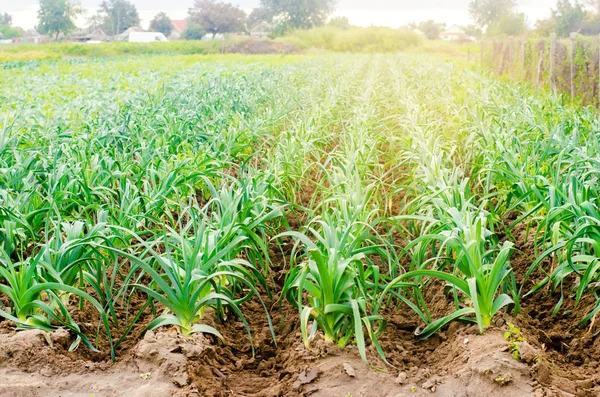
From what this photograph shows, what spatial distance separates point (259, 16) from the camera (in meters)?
79.1

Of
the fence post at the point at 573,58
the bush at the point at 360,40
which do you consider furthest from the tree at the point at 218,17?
the fence post at the point at 573,58

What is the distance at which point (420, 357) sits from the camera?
2.83m

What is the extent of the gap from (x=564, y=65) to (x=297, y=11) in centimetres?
6754

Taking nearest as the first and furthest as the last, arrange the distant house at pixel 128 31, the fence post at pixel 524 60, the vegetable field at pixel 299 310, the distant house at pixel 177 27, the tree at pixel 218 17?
the vegetable field at pixel 299 310, the fence post at pixel 524 60, the tree at pixel 218 17, the distant house at pixel 128 31, the distant house at pixel 177 27

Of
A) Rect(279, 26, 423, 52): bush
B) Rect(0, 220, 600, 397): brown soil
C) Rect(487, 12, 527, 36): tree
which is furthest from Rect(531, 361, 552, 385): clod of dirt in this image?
Rect(487, 12, 527, 36): tree

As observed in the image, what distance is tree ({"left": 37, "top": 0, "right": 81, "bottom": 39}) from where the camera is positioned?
3049 inches

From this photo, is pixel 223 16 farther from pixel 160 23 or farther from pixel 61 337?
pixel 61 337

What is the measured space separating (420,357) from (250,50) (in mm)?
48037

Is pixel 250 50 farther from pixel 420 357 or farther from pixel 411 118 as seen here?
pixel 420 357

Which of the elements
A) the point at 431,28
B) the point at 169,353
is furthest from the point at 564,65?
the point at 431,28

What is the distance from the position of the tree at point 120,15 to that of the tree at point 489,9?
44455 mm

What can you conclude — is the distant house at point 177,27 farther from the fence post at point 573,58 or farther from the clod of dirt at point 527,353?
the clod of dirt at point 527,353

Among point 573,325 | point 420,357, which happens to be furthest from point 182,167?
point 573,325

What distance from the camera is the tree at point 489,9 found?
6731 centimetres
